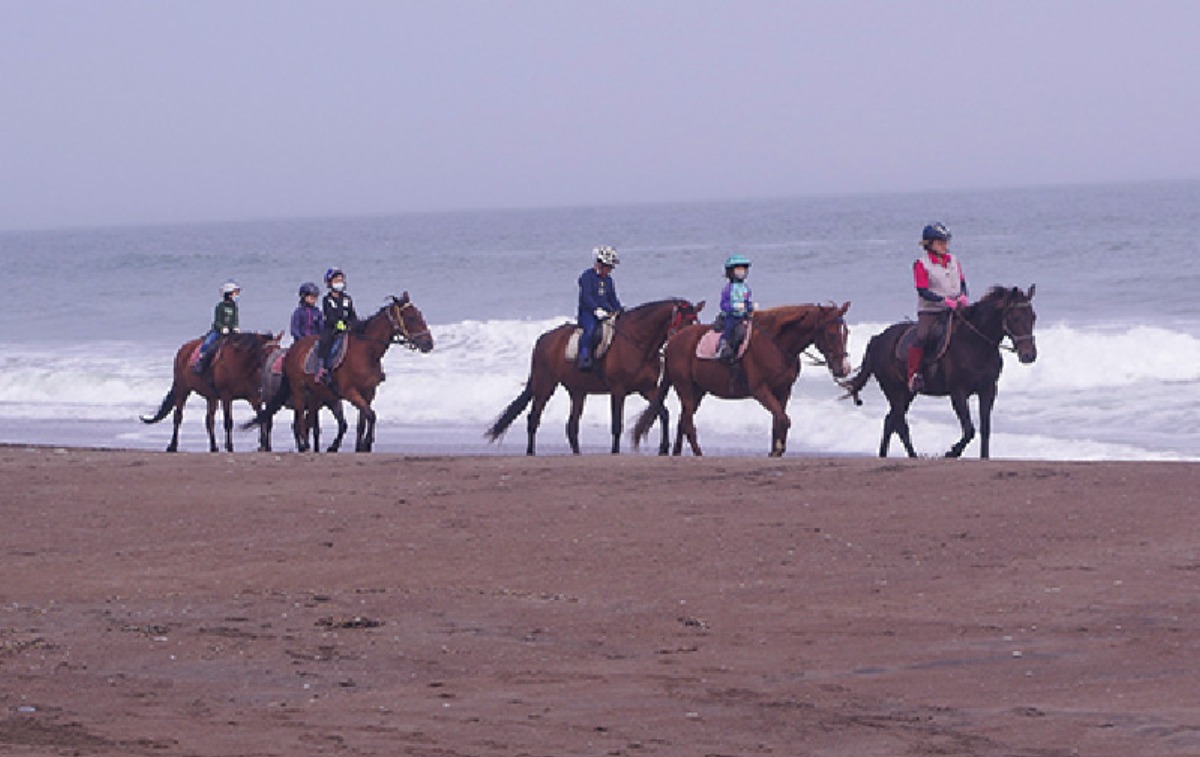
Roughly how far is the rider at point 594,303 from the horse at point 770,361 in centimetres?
99

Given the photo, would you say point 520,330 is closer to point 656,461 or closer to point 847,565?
point 656,461

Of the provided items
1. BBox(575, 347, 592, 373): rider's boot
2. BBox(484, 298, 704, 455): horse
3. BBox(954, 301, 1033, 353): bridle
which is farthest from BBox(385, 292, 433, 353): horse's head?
BBox(954, 301, 1033, 353): bridle

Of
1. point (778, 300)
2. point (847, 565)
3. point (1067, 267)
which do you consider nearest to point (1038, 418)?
point (847, 565)

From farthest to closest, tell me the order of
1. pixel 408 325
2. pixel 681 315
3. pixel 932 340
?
pixel 408 325
pixel 681 315
pixel 932 340

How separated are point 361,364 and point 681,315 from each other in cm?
384

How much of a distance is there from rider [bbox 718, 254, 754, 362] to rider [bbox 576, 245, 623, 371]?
5.43 ft

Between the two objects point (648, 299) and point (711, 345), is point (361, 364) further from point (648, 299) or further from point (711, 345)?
point (648, 299)

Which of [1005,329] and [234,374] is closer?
[1005,329]

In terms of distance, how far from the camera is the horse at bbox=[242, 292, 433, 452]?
2153 cm

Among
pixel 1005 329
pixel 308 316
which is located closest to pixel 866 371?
pixel 1005 329

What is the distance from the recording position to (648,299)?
57.1 metres

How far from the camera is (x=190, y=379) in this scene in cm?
2484

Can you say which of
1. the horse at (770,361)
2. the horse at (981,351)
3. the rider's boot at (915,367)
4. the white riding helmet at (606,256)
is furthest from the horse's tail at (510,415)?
the rider's boot at (915,367)

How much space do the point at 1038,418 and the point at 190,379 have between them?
36.5 ft
